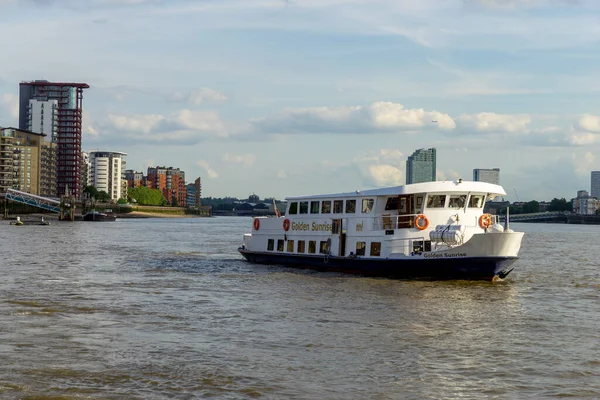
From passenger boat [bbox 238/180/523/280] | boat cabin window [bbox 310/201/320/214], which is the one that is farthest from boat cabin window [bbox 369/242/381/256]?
boat cabin window [bbox 310/201/320/214]

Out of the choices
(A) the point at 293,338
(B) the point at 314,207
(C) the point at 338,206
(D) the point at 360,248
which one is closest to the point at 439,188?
(D) the point at 360,248

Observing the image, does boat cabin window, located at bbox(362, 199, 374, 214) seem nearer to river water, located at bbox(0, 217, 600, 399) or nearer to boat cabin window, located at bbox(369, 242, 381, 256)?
boat cabin window, located at bbox(369, 242, 381, 256)

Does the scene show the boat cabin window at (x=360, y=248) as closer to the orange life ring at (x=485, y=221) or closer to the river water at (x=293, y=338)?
the river water at (x=293, y=338)

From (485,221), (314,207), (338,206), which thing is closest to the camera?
(485,221)

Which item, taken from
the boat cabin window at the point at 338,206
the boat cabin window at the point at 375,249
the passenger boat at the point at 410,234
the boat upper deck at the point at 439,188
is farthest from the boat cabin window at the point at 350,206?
the boat cabin window at the point at 375,249

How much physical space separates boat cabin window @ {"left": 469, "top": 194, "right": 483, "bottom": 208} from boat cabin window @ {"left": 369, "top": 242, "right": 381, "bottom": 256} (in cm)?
589

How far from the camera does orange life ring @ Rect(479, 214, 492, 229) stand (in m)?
47.2

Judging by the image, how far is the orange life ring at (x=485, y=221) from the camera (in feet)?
155

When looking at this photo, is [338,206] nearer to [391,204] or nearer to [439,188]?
[391,204]

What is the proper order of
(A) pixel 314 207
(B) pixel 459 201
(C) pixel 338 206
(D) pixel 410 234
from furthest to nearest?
(A) pixel 314 207, (C) pixel 338 206, (B) pixel 459 201, (D) pixel 410 234

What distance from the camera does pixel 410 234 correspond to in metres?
45.9

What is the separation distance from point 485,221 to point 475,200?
4.50 ft

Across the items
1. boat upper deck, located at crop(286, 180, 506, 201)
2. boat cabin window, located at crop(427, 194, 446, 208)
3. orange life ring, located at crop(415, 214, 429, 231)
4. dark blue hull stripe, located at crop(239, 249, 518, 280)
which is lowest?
dark blue hull stripe, located at crop(239, 249, 518, 280)

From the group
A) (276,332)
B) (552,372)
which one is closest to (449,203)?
(276,332)
